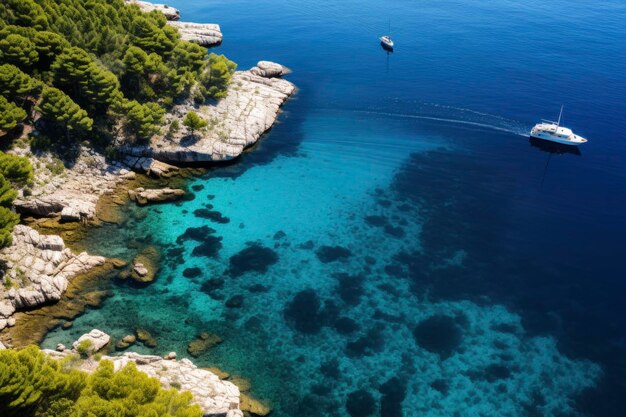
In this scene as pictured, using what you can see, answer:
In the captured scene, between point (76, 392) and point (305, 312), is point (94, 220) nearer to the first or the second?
point (76, 392)

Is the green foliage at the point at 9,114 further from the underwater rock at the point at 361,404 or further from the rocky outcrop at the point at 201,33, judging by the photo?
the rocky outcrop at the point at 201,33

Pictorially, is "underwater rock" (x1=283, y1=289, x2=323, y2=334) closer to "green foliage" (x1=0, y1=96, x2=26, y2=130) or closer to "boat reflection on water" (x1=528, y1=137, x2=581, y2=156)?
Result: "green foliage" (x1=0, y1=96, x2=26, y2=130)

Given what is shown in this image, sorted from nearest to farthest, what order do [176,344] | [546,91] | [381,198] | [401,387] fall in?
[401,387] → [176,344] → [381,198] → [546,91]

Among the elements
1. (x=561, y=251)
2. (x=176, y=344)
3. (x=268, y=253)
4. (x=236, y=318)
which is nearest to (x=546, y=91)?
(x=561, y=251)

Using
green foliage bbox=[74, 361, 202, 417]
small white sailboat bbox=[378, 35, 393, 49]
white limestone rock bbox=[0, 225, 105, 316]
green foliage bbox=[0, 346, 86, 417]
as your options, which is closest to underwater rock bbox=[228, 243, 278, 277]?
white limestone rock bbox=[0, 225, 105, 316]

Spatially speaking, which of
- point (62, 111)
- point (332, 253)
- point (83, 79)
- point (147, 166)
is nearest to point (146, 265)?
point (147, 166)

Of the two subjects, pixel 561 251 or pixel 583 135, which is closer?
pixel 561 251

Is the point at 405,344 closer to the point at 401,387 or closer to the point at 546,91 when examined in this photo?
the point at 401,387
